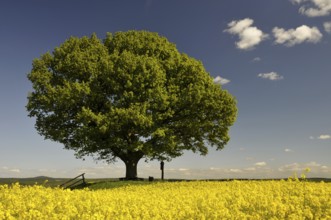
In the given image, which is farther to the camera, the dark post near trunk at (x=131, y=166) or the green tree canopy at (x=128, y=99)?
the dark post near trunk at (x=131, y=166)

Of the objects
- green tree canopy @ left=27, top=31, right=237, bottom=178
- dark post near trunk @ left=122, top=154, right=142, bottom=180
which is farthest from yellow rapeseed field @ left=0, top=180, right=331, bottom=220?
dark post near trunk @ left=122, top=154, right=142, bottom=180

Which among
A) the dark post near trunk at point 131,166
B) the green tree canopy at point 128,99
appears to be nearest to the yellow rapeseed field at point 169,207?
the green tree canopy at point 128,99

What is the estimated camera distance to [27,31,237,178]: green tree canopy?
40.2 metres

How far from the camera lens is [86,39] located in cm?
4569

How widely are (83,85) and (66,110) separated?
3888 millimetres

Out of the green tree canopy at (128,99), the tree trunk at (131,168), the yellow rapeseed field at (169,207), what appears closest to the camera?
the yellow rapeseed field at (169,207)

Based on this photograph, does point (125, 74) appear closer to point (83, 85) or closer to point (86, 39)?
point (83, 85)

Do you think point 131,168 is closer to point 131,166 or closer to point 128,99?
point 131,166

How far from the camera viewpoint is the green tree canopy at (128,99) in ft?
132

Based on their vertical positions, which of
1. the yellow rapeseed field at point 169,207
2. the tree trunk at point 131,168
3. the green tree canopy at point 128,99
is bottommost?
the yellow rapeseed field at point 169,207

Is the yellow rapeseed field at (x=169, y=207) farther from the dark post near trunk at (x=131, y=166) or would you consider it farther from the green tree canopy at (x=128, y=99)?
the dark post near trunk at (x=131, y=166)

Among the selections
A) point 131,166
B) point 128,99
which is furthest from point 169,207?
point 131,166

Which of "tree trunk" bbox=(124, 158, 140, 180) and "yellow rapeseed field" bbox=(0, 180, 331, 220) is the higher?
"tree trunk" bbox=(124, 158, 140, 180)

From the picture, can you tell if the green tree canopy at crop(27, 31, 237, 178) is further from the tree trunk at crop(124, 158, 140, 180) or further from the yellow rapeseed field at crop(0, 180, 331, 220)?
the yellow rapeseed field at crop(0, 180, 331, 220)
